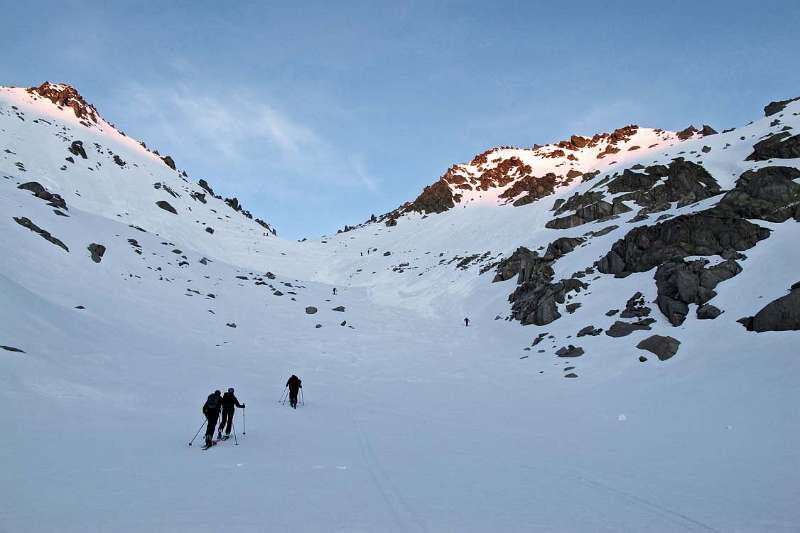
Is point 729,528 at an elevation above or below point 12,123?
below

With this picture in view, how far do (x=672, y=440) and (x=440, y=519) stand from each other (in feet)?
32.4

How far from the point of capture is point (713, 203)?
38469 mm

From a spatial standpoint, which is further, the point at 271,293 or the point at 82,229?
the point at 271,293

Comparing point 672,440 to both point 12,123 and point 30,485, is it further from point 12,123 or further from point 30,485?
point 12,123

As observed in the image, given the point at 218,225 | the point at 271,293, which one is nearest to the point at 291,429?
the point at 271,293

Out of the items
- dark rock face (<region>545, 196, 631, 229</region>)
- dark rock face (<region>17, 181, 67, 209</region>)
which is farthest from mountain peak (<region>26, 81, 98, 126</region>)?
dark rock face (<region>545, 196, 631, 229</region>)

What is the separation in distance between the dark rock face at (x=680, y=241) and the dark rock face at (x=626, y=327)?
23.4 ft

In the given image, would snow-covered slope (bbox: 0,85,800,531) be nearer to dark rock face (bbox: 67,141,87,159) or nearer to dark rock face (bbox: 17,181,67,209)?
dark rock face (bbox: 17,181,67,209)

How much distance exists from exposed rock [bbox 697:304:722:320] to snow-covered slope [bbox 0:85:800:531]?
17cm

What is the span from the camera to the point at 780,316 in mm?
20375

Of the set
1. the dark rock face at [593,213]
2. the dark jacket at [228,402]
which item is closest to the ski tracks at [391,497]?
the dark jacket at [228,402]

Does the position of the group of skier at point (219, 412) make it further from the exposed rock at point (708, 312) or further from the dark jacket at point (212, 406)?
the exposed rock at point (708, 312)

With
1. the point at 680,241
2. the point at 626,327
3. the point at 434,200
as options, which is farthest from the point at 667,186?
the point at 434,200

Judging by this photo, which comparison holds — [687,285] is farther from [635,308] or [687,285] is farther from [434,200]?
[434,200]
